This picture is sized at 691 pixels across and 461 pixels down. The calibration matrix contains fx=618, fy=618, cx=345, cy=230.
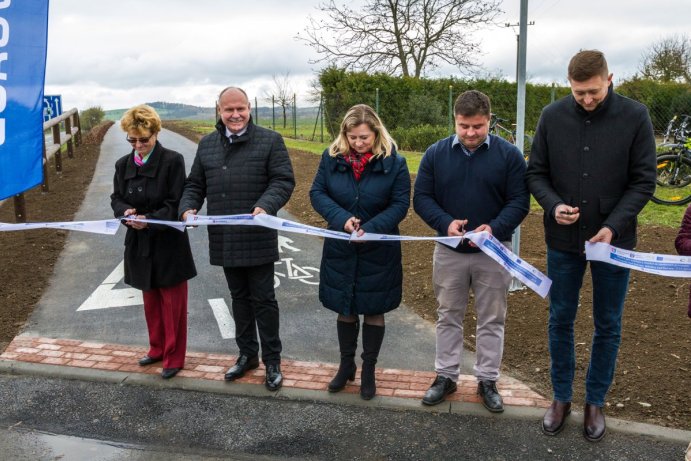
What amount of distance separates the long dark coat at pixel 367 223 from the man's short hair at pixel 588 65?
3.86 ft

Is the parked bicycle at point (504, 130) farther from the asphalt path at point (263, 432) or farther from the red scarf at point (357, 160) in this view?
the asphalt path at point (263, 432)

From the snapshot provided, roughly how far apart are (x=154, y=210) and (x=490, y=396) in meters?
2.65

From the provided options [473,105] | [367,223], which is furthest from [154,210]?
[473,105]

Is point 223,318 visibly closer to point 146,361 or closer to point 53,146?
point 146,361

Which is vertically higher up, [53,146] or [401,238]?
[53,146]

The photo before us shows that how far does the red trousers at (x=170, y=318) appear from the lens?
14.9 feet

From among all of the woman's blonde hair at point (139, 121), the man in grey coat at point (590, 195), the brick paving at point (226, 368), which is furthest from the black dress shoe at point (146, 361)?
the man in grey coat at point (590, 195)

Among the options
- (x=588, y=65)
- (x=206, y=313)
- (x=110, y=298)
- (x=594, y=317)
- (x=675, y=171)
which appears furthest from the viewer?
(x=675, y=171)

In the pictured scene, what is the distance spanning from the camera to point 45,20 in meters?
3.29

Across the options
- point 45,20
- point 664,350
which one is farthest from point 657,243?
point 45,20

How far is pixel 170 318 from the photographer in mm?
4547

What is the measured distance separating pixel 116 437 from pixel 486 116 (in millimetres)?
2950

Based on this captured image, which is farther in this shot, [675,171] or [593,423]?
[675,171]

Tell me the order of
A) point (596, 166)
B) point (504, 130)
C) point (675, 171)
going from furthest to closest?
point (504, 130), point (675, 171), point (596, 166)
